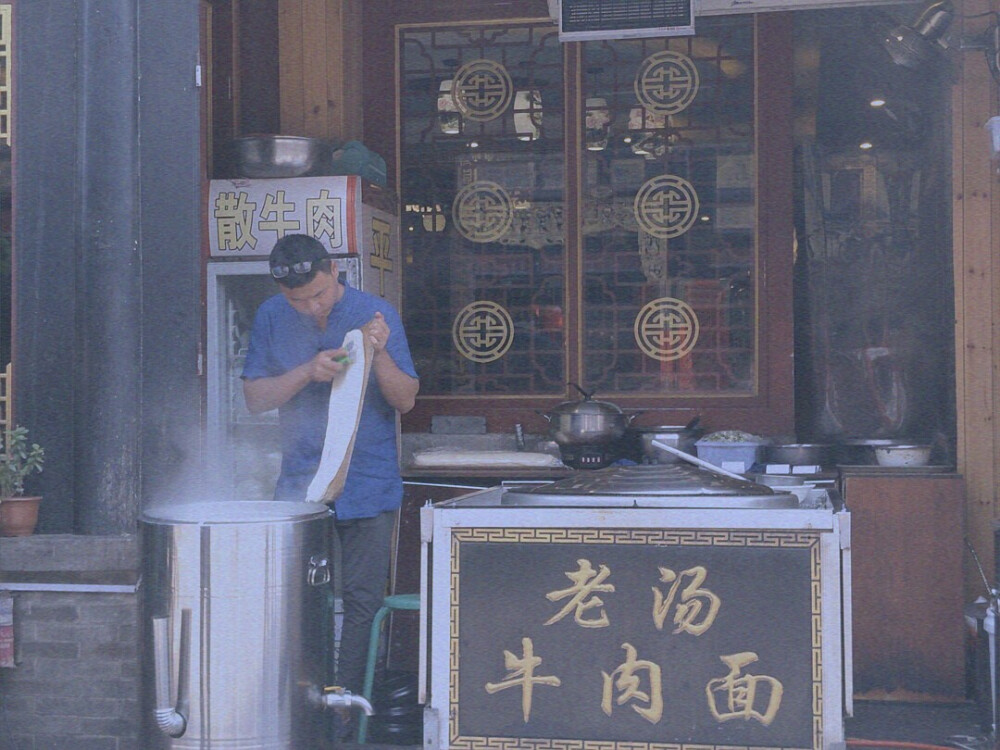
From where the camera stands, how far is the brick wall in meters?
4.67

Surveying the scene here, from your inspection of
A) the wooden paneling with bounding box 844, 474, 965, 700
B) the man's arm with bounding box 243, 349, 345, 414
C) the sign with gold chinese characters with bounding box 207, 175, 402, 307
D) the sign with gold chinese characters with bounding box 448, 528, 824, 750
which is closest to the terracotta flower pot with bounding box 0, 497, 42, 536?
the man's arm with bounding box 243, 349, 345, 414

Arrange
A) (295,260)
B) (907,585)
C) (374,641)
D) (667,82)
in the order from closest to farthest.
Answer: (295,260), (374,641), (907,585), (667,82)

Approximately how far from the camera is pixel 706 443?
239 inches

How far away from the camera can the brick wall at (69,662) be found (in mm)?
4668

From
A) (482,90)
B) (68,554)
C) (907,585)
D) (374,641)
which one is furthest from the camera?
(482,90)

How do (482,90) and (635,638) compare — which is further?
(482,90)

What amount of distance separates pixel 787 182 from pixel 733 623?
3.70 meters

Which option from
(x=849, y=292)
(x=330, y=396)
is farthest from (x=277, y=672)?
(x=849, y=292)

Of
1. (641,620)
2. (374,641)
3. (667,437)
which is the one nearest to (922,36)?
(667,437)

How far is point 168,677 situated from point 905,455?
12.8ft

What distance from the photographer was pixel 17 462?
190 inches

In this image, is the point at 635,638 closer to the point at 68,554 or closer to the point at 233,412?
the point at 68,554

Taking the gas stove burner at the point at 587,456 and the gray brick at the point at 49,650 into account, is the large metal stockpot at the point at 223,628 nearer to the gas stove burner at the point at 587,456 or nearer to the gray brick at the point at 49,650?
the gray brick at the point at 49,650

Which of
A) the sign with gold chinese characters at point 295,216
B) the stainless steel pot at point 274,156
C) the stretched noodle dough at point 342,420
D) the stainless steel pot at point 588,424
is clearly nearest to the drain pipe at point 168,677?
the stretched noodle dough at point 342,420
